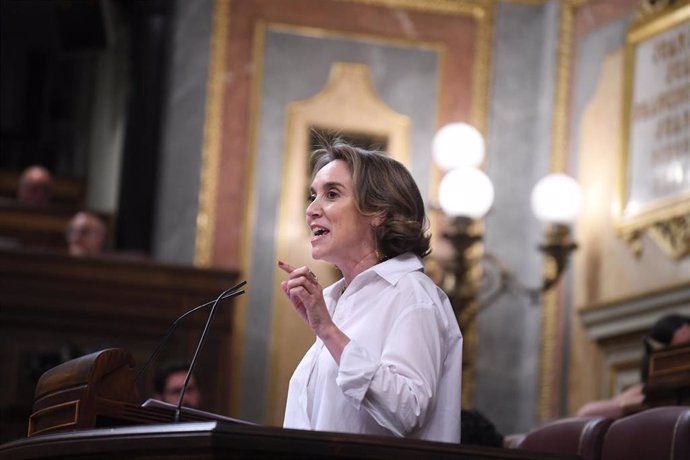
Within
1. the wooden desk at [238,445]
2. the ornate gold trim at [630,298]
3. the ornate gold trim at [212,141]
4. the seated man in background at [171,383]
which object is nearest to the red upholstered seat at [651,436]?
the wooden desk at [238,445]

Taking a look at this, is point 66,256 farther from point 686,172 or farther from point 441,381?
point 441,381

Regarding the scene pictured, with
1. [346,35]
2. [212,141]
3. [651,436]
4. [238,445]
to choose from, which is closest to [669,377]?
[651,436]

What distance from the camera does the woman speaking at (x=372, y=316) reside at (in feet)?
8.61

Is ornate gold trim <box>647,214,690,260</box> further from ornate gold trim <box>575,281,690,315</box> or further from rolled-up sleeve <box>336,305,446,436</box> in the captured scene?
rolled-up sleeve <box>336,305,446,436</box>

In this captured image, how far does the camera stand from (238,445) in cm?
220

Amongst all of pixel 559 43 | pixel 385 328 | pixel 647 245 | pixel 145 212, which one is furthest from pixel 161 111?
pixel 385 328

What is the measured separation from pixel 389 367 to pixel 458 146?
16.7 feet

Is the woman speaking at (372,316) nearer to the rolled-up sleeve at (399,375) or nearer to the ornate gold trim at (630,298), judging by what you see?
the rolled-up sleeve at (399,375)

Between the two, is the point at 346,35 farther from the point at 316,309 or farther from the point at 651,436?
the point at 316,309

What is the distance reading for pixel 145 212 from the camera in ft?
27.0

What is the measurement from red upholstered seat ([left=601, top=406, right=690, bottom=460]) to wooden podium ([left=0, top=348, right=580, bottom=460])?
0.65 meters

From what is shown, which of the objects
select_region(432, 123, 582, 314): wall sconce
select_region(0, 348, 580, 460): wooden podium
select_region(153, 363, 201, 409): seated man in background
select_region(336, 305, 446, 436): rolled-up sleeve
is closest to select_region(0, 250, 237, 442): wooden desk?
select_region(432, 123, 582, 314): wall sconce

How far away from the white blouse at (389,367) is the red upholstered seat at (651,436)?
57cm

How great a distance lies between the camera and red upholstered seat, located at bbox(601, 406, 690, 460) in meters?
3.04
